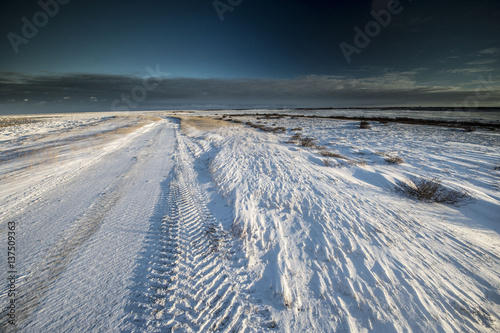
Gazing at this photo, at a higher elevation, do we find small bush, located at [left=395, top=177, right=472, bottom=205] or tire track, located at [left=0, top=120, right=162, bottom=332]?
small bush, located at [left=395, top=177, right=472, bottom=205]

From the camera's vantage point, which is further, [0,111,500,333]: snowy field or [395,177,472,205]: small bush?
[395,177,472,205]: small bush

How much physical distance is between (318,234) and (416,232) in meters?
2.23

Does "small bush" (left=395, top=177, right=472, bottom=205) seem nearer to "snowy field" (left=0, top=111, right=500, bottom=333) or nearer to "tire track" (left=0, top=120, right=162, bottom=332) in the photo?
"snowy field" (left=0, top=111, right=500, bottom=333)

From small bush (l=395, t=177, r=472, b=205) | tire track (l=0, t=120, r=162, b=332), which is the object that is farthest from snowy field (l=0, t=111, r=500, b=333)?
small bush (l=395, t=177, r=472, b=205)

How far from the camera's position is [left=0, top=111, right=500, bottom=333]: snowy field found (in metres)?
2.45

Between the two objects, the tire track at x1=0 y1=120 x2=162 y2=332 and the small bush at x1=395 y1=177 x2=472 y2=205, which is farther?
the small bush at x1=395 y1=177 x2=472 y2=205

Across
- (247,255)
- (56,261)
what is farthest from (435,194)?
(56,261)

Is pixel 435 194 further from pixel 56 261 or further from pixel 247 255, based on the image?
pixel 56 261

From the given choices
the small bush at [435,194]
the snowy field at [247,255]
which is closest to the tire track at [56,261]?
the snowy field at [247,255]

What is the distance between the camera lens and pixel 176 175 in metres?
7.73

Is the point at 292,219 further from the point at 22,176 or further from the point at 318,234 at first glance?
the point at 22,176

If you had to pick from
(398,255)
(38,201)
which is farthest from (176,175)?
(398,255)

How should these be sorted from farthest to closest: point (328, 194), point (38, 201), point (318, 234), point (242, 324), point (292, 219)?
point (328, 194)
point (38, 201)
point (292, 219)
point (318, 234)
point (242, 324)

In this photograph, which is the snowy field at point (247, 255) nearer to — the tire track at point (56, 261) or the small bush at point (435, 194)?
the tire track at point (56, 261)
